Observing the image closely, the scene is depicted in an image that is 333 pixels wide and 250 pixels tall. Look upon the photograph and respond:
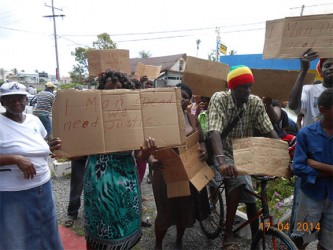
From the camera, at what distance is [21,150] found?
2234 millimetres

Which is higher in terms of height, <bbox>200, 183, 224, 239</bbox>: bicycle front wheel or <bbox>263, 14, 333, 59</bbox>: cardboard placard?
<bbox>263, 14, 333, 59</bbox>: cardboard placard

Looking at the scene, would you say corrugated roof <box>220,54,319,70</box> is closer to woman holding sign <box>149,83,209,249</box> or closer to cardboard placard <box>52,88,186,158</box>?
woman holding sign <box>149,83,209,249</box>

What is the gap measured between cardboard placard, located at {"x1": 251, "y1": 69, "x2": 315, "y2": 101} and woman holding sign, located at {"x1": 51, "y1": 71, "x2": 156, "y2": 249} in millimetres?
1910

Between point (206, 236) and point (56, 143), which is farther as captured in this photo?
point (206, 236)

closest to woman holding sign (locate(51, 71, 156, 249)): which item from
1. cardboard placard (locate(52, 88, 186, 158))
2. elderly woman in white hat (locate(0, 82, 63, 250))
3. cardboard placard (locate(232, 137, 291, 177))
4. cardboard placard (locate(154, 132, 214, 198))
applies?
cardboard placard (locate(52, 88, 186, 158))

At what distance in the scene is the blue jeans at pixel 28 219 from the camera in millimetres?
2240

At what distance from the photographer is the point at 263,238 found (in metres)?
2.41

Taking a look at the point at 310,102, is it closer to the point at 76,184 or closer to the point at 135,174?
the point at 135,174

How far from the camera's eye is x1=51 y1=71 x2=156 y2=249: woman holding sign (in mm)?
1936

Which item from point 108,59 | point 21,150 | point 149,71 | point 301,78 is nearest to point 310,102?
point 301,78

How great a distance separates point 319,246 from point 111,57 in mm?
3236

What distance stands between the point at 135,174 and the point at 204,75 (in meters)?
1.84

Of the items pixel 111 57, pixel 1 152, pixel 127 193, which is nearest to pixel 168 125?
pixel 127 193

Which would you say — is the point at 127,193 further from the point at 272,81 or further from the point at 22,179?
the point at 272,81
